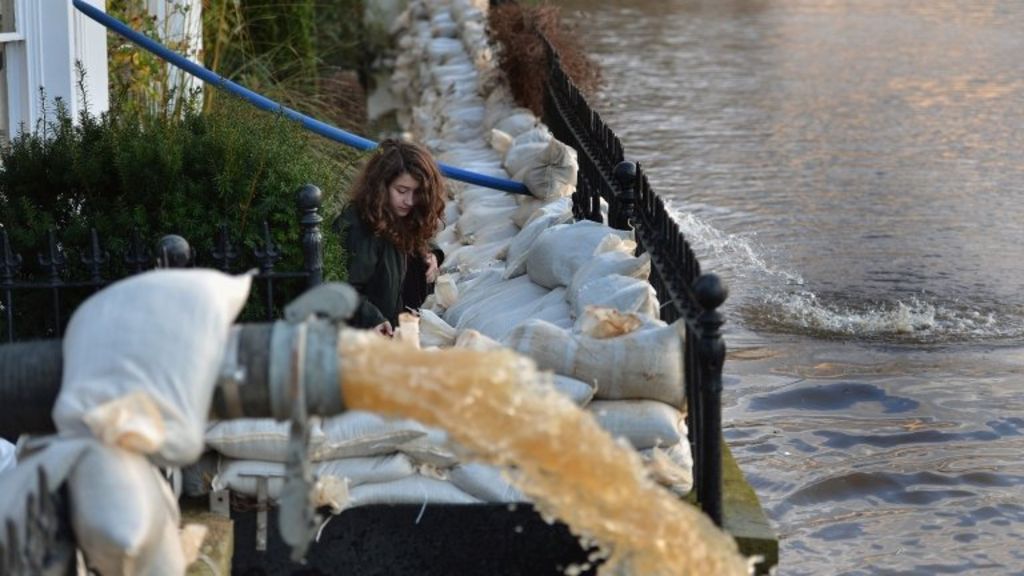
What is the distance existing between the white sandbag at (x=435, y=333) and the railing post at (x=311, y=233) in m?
0.82

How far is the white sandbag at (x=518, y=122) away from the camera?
10727 mm

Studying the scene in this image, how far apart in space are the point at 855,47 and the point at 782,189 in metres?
7.76

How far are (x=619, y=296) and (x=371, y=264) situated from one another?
1.35m

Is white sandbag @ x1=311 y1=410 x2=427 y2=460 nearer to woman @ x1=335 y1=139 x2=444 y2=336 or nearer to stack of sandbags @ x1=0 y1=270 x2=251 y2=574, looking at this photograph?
stack of sandbags @ x1=0 y1=270 x2=251 y2=574

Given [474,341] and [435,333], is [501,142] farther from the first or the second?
[474,341]

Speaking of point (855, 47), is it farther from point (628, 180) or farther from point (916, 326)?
point (628, 180)

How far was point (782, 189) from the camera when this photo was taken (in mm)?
12273

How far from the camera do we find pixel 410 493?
5.02 meters

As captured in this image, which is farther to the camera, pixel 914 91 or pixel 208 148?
pixel 914 91

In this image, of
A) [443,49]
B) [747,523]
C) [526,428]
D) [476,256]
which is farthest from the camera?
[443,49]

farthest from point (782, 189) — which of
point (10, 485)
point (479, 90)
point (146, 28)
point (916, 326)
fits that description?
point (10, 485)

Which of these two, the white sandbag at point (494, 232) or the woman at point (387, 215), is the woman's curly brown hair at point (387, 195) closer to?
the woman at point (387, 215)

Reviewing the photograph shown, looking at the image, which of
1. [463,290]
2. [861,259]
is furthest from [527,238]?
[861,259]

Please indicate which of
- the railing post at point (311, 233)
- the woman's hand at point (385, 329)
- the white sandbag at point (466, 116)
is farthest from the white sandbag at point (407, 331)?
the white sandbag at point (466, 116)
